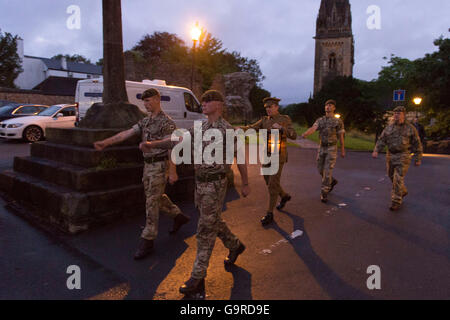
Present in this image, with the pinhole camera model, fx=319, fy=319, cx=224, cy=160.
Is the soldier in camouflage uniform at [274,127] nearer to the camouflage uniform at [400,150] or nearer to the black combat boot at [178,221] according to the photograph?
the black combat boot at [178,221]

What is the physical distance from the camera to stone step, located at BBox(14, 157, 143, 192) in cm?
505

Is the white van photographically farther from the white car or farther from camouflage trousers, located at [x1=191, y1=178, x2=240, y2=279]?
camouflage trousers, located at [x1=191, y1=178, x2=240, y2=279]

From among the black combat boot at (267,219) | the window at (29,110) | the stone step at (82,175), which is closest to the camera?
the stone step at (82,175)

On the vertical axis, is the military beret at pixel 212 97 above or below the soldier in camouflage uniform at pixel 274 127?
above

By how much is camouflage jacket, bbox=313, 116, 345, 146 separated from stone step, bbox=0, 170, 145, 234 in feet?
12.7

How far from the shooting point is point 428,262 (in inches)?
154

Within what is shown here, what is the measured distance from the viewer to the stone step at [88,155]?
213 inches

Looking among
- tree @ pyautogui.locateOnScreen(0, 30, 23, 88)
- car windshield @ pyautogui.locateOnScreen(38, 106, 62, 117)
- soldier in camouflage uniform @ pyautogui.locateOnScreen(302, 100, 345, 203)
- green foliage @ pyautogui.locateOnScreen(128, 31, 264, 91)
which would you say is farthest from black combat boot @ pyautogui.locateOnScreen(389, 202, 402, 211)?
tree @ pyautogui.locateOnScreen(0, 30, 23, 88)

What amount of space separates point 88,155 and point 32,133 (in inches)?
416

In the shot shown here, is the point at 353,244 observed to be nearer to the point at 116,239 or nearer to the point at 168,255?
the point at 168,255

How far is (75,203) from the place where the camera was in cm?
473

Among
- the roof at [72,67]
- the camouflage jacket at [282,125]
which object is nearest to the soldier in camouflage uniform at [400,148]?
the camouflage jacket at [282,125]

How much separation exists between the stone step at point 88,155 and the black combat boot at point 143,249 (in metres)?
1.95

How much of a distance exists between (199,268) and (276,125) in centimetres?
273
